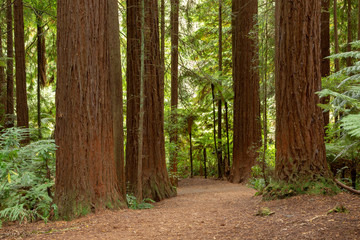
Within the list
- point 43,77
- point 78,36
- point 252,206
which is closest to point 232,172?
point 252,206

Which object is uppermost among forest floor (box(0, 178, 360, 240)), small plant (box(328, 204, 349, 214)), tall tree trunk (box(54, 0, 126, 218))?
tall tree trunk (box(54, 0, 126, 218))

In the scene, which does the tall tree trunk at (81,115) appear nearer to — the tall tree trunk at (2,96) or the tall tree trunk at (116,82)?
the tall tree trunk at (116,82)

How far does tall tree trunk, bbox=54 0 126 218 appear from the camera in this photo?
5.34 m

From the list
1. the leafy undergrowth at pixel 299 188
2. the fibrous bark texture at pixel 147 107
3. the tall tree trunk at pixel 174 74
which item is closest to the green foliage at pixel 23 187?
the fibrous bark texture at pixel 147 107

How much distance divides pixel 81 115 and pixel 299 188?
12.9ft

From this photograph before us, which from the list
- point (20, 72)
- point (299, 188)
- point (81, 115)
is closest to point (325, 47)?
point (299, 188)

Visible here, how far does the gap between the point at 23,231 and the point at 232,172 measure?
10306 millimetres

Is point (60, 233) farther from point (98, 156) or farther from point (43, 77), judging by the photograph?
point (43, 77)

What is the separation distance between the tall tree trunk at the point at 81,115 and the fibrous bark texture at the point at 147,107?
2.67 metres

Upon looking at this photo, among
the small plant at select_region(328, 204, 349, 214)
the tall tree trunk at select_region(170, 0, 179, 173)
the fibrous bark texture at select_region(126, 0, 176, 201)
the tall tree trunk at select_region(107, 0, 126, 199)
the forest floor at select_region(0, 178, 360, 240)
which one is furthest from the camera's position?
the tall tree trunk at select_region(170, 0, 179, 173)

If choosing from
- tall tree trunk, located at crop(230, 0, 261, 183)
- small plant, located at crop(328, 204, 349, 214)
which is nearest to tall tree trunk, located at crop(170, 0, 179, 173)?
tall tree trunk, located at crop(230, 0, 261, 183)

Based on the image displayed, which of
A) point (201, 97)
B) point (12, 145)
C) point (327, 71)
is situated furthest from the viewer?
point (201, 97)

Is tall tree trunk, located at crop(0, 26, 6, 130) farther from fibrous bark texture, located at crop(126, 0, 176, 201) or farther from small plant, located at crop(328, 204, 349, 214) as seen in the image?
small plant, located at crop(328, 204, 349, 214)

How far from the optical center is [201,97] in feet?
53.9
